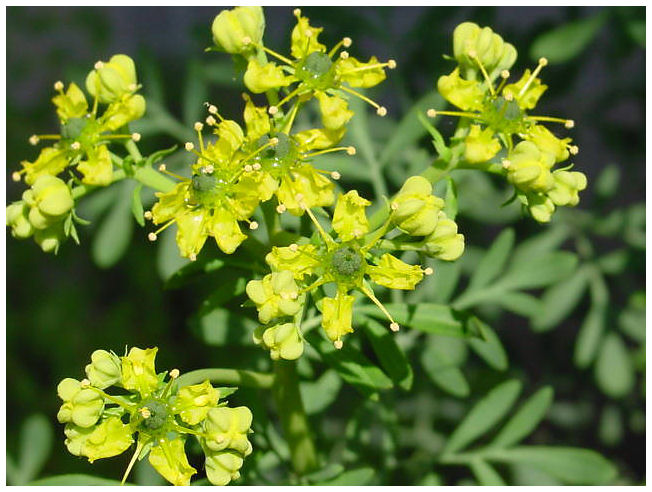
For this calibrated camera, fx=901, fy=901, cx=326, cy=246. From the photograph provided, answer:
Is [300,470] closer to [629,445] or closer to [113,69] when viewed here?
[113,69]

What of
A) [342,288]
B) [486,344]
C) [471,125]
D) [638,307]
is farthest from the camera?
[638,307]

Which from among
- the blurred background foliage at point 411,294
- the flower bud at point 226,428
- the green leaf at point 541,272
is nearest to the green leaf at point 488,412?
the blurred background foliage at point 411,294

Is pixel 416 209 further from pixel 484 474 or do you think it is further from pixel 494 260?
pixel 484 474

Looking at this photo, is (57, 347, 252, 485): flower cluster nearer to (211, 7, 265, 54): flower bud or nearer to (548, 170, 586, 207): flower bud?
(211, 7, 265, 54): flower bud

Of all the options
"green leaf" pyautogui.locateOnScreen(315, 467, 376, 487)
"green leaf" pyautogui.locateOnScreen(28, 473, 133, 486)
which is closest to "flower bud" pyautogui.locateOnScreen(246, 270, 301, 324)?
"green leaf" pyautogui.locateOnScreen(315, 467, 376, 487)

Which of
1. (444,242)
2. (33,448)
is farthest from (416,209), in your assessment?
(33,448)

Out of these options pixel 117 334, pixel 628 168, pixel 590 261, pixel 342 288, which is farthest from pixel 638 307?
pixel 117 334

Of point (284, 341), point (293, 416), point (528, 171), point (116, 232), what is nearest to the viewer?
point (284, 341)
